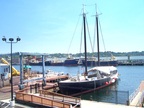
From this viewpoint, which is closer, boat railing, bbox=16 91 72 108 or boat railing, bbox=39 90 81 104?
boat railing, bbox=16 91 72 108

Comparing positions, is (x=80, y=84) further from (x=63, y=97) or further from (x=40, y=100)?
(x=40, y=100)

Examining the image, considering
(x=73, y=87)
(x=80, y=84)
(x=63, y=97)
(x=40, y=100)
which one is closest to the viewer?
(x=40, y=100)

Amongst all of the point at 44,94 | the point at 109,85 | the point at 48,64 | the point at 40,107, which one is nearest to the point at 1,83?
the point at 44,94

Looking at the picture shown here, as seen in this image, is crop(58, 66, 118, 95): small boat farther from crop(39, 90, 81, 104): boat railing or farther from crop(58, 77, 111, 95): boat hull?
crop(39, 90, 81, 104): boat railing

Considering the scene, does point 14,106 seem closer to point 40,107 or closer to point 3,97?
point 40,107

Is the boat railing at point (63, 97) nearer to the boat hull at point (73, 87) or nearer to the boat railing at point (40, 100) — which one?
the boat railing at point (40, 100)

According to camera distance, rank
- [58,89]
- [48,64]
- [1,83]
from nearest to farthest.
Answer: [1,83]
[58,89]
[48,64]

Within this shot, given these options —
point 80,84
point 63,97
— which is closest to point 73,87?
point 80,84

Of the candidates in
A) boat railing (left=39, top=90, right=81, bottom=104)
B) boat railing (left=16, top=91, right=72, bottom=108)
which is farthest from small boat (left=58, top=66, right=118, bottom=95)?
boat railing (left=16, top=91, right=72, bottom=108)

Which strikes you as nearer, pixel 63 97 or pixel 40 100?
pixel 40 100

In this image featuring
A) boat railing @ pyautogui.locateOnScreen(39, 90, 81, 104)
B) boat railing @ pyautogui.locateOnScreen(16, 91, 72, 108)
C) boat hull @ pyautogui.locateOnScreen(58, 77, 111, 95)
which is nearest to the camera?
boat railing @ pyautogui.locateOnScreen(16, 91, 72, 108)

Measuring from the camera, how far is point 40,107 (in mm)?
21141

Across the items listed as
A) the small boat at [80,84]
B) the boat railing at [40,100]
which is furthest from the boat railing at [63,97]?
the small boat at [80,84]

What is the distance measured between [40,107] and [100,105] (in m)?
6.05
